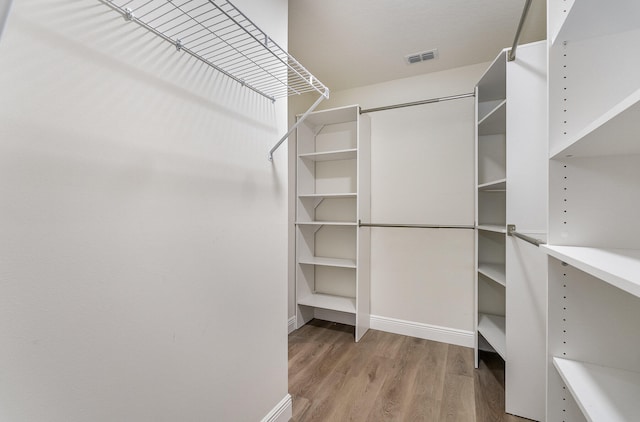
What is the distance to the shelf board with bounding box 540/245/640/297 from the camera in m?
0.46

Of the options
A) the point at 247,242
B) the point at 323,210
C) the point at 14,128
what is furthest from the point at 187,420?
the point at 323,210

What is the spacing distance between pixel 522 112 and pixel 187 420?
2.24 meters

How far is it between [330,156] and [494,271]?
5.67ft

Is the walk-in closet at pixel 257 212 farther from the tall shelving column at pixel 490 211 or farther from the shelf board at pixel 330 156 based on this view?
the shelf board at pixel 330 156

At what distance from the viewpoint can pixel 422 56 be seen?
237cm

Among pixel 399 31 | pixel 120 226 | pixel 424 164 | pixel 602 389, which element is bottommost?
pixel 602 389

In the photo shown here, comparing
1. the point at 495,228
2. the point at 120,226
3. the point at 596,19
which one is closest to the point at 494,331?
the point at 495,228

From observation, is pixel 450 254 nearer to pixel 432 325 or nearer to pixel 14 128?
pixel 432 325

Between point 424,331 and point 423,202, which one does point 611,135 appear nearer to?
point 423,202

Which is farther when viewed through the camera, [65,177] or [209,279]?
[209,279]

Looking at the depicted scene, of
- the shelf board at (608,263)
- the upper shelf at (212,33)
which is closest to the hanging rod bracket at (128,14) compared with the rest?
the upper shelf at (212,33)

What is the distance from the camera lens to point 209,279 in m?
1.12

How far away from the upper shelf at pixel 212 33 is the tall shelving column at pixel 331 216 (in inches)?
55.9

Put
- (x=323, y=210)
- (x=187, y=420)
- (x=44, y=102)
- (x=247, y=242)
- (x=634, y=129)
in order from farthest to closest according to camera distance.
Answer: (x=323, y=210), (x=247, y=242), (x=187, y=420), (x=44, y=102), (x=634, y=129)
